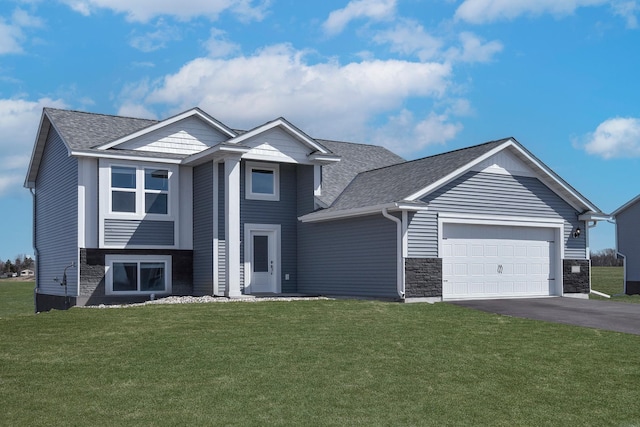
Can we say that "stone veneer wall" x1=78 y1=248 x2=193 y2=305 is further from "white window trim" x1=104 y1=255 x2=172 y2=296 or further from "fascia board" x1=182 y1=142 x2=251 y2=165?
"fascia board" x1=182 y1=142 x2=251 y2=165

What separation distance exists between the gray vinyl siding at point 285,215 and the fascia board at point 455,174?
573 centimetres

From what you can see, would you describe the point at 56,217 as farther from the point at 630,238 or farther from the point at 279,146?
the point at 630,238

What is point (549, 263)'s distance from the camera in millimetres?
22906

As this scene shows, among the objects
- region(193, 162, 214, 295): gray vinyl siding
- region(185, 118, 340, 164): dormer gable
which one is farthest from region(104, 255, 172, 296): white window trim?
region(185, 118, 340, 164): dormer gable

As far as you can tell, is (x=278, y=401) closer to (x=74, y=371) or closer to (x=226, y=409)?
(x=226, y=409)

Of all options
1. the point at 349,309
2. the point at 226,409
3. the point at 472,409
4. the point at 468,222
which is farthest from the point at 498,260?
the point at 226,409

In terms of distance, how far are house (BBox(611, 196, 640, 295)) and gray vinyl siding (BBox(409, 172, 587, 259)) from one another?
39.2 ft

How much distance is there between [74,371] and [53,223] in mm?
15784

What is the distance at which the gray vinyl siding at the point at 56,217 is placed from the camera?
22688mm

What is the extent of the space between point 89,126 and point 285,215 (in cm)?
709

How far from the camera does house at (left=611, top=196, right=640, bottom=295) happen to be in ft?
112

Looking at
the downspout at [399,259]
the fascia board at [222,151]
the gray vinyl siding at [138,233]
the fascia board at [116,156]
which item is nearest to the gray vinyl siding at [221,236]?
the fascia board at [222,151]

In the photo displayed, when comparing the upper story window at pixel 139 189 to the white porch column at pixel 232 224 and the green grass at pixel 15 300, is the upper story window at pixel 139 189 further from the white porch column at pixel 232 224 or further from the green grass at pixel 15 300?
the green grass at pixel 15 300

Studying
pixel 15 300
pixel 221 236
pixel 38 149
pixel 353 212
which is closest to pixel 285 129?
pixel 221 236
